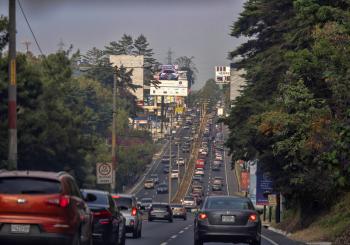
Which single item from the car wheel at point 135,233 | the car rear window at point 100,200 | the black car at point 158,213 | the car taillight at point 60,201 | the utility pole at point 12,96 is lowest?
the black car at point 158,213

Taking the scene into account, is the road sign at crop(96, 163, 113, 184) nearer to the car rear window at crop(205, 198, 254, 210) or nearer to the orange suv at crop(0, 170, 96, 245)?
the car rear window at crop(205, 198, 254, 210)

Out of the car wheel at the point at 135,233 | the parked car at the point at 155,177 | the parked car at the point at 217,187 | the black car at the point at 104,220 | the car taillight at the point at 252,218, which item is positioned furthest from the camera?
the parked car at the point at 155,177

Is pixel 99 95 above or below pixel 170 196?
above

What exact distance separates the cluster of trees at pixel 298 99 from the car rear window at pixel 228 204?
2614 millimetres

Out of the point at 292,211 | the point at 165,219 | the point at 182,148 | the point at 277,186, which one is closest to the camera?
the point at 277,186

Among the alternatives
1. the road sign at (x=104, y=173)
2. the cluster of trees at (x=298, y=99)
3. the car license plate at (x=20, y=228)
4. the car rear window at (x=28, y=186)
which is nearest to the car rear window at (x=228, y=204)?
the cluster of trees at (x=298, y=99)

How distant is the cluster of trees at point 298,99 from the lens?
3197cm

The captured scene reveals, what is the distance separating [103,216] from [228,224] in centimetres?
451

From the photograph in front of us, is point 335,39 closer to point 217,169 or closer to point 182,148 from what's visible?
point 217,169

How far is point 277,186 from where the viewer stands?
52.7 metres

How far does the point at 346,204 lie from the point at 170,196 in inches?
3348

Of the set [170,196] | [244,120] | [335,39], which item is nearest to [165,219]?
[244,120]

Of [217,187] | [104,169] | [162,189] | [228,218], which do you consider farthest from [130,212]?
[162,189]

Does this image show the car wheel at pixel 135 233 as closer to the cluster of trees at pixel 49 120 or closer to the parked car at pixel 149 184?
the cluster of trees at pixel 49 120
